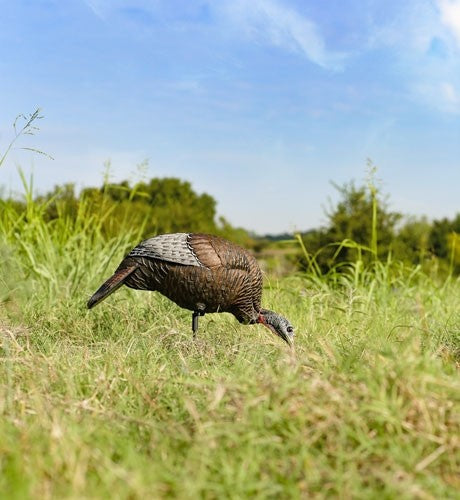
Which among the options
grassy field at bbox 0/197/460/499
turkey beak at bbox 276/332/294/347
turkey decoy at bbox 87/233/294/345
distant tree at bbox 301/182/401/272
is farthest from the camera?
distant tree at bbox 301/182/401/272

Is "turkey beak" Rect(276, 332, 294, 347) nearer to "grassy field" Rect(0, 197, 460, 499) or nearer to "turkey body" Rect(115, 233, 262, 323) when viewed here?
"turkey body" Rect(115, 233, 262, 323)

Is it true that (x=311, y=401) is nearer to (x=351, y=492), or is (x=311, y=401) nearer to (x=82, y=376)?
(x=351, y=492)

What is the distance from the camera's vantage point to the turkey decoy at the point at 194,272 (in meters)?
4.54

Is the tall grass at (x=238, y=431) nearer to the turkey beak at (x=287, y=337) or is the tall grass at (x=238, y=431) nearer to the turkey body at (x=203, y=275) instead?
the turkey body at (x=203, y=275)

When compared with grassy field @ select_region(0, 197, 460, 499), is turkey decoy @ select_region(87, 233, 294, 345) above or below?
above

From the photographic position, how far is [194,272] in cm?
452

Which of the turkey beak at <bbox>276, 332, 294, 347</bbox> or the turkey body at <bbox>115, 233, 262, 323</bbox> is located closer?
the turkey body at <bbox>115, 233, 262, 323</bbox>

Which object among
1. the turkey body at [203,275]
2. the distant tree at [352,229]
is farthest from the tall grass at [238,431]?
→ the distant tree at [352,229]

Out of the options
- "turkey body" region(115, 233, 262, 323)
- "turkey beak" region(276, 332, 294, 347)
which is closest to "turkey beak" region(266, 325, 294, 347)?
"turkey beak" region(276, 332, 294, 347)

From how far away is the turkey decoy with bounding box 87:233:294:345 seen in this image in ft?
14.9

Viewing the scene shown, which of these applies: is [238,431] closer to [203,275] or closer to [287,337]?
[203,275]

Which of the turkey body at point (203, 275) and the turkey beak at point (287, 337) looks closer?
the turkey body at point (203, 275)

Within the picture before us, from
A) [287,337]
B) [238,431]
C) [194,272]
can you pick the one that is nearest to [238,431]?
[238,431]

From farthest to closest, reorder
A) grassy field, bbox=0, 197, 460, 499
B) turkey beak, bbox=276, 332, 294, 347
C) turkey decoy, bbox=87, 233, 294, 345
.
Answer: turkey beak, bbox=276, 332, 294, 347 → turkey decoy, bbox=87, 233, 294, 345 → grassy field, bbox=0, 197, 460, 499
